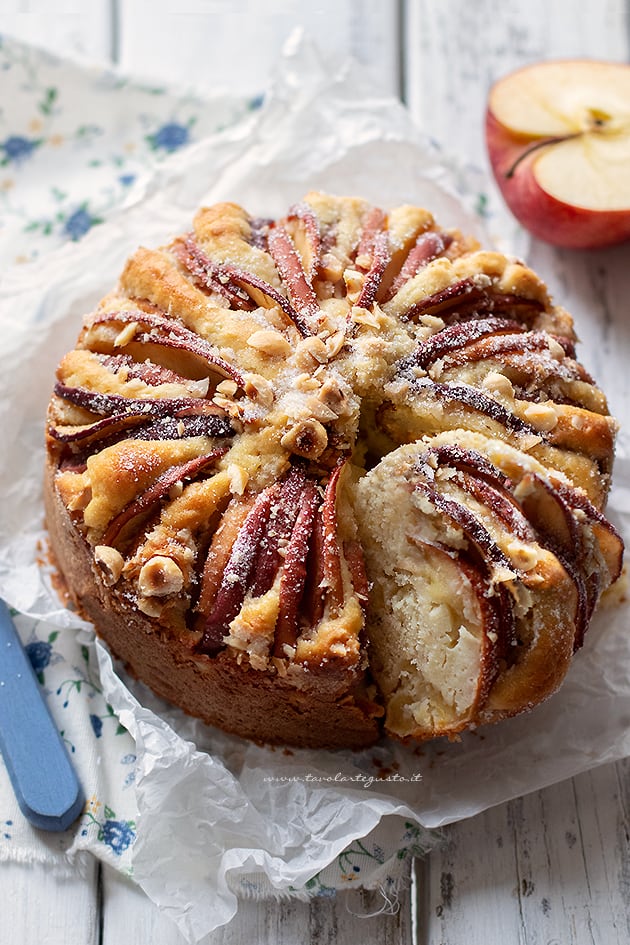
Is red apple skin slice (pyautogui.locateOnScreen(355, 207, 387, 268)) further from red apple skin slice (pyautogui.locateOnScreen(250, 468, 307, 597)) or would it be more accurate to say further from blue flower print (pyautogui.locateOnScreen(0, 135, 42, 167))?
blue flower print (pyautogui.locateOnScreen(0, 135, 42, 167))

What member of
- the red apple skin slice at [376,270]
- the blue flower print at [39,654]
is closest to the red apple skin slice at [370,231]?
the red apple skin slice at [376,270]

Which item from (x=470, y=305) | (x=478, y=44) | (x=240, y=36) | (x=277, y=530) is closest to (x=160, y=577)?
(x=277, y=530)

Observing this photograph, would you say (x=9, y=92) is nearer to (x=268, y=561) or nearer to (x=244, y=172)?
(x=244, y=172)

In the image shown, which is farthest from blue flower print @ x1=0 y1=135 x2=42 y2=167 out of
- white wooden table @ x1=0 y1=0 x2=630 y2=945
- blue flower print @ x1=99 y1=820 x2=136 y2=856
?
blue flower print @ x1=99 y1=820 x2=136 y2=856

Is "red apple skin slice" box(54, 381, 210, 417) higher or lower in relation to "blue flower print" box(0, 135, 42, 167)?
lower

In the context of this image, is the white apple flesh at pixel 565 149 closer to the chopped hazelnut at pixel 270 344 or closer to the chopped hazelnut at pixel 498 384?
the chopped hazelnut at pixel 498 384

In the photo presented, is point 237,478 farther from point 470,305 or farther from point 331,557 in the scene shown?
point 470,305
